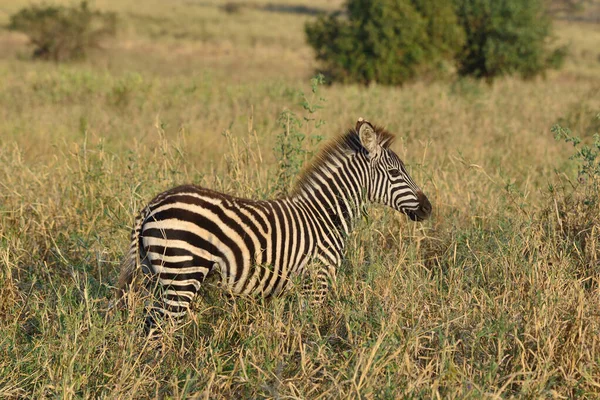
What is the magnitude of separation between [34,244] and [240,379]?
9.41 ft

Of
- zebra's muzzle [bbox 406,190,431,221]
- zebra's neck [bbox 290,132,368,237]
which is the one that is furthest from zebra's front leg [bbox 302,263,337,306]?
zebra's muzzle [bbox 406,190,431,221]

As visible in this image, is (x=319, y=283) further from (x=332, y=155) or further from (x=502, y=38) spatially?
(x=502, y=38)

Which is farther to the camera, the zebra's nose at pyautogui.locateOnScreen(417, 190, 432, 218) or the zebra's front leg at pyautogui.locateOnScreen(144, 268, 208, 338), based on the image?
the zebra's nose at pyautogui.locateOnScreen(417, 190, 432, 218)

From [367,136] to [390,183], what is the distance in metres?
0.39

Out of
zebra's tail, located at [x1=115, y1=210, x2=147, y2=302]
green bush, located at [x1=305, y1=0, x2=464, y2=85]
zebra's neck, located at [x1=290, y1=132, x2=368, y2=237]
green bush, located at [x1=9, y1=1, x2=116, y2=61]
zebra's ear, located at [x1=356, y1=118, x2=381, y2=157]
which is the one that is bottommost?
green bush, located at [x1=9, y1=1, x2=116, y2=61]

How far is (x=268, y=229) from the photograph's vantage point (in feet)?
14.6

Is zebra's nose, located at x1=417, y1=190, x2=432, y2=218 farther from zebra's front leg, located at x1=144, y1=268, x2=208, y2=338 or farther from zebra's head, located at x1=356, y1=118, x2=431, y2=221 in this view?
zebra's front leg, located at x1=144, y1=268, x2=208, y2=338

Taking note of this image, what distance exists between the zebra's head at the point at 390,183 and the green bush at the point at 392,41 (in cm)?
1317

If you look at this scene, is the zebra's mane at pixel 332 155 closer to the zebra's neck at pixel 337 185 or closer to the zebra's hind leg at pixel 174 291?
the zebra's neck at pixel 337 185

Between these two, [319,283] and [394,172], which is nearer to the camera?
[319,283]

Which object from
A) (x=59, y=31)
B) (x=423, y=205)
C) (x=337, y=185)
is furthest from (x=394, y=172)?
(x=59, y=31)

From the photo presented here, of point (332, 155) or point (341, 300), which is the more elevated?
point (332, 155)

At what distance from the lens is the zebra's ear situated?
15.9ft

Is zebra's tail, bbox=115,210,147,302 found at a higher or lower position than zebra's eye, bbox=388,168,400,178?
lower
